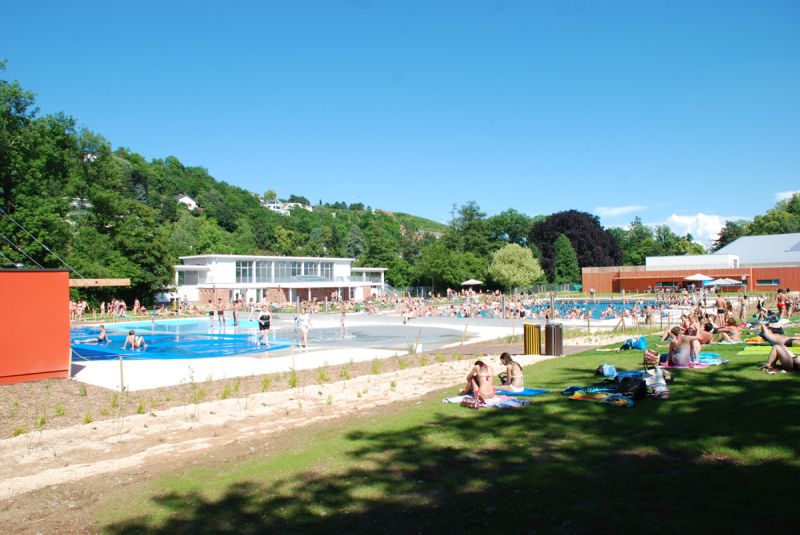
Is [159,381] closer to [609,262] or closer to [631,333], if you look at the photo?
[631,333]

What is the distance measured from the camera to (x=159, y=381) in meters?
15.9

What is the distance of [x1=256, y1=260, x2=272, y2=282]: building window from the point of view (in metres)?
60.8

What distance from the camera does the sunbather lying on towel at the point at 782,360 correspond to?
33.5 feet

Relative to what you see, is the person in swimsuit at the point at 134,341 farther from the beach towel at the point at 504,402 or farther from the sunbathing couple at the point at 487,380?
the beach towel at the point at 504,402

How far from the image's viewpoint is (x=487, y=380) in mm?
10555

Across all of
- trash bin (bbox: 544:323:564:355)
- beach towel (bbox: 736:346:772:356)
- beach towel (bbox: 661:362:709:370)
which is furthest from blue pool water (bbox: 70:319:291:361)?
beach towel (bbox: 736:346:772:356)

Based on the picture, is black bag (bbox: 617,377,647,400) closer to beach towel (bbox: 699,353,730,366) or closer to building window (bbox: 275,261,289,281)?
beach towel (bbox: 699,353,730,366)

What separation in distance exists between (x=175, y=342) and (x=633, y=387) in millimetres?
24702

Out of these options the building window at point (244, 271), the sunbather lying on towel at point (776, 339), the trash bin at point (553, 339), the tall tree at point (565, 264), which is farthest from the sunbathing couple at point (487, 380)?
the tall tree at point (565, 264)

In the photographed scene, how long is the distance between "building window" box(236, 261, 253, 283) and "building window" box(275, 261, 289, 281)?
3052 millimetres

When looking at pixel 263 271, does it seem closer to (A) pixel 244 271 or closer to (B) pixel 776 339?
(A) pixel 244 271

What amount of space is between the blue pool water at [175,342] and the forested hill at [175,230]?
17.8ft

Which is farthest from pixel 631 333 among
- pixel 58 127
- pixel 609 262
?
pixel 609 262

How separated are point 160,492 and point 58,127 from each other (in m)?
47.5
